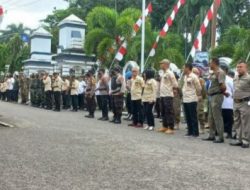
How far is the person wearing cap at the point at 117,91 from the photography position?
1446 cm

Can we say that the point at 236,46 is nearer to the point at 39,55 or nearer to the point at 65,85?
the point at 65,85

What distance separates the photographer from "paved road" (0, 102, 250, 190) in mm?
5949

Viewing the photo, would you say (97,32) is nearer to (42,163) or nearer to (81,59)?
(81,59)

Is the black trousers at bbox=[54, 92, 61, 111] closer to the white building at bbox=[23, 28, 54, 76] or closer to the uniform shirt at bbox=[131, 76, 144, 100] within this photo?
the uniform shirt at bbox=[131, 76, 144, 100]

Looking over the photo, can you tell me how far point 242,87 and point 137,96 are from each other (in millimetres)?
4251

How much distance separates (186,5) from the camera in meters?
44.3

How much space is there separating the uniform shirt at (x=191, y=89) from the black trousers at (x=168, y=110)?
0.54 meters

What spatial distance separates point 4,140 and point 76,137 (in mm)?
1500

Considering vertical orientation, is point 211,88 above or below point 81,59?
below

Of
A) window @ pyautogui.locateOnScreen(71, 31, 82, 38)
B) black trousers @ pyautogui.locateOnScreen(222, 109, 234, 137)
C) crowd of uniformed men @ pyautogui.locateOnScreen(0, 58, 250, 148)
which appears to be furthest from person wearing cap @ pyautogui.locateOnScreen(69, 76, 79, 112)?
window @ pyautogui.locateOnScreen(71, 31, 82, 38)

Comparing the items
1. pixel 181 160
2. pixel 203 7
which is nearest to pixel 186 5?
pixel 203 7

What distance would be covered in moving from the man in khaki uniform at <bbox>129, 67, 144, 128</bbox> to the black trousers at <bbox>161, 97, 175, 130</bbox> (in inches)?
59.0

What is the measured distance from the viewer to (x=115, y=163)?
285 inches

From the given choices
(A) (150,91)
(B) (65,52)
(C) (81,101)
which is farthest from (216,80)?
(B) (65,52)
